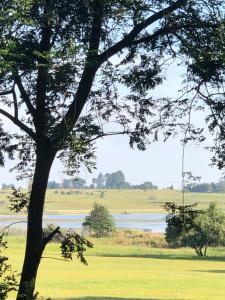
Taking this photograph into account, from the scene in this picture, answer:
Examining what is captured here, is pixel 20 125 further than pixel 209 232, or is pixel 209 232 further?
pixel 209 232

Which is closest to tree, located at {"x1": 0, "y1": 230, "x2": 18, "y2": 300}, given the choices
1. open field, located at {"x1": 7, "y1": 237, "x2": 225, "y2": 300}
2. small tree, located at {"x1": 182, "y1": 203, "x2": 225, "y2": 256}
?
open field, located at {"x1": 7, "y1": 237, "x2": 225, "y2": 300}

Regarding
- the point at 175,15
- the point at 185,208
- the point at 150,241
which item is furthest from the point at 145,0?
the point at 150,241

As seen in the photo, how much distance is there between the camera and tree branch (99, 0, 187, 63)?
7402 millimetres

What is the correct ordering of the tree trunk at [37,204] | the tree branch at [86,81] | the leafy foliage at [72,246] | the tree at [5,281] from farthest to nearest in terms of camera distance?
the leafy foliage at [72,246], the tree trunk at [37,204], the tree branch at [86,81], the tree at [5,281]

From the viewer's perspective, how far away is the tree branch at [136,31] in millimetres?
7402

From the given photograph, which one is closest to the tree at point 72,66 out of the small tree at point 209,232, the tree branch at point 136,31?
the tree branch at point 136,31

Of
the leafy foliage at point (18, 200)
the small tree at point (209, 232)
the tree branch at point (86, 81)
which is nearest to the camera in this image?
the tree branch at point (86, 81)

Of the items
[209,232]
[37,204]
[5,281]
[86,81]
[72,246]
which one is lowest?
[209,232]

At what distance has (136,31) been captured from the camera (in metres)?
7.74

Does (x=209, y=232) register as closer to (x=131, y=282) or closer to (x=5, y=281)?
(x=131, y=282)

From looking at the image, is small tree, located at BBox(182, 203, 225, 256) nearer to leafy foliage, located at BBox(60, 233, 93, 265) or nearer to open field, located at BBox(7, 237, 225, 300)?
open field, located at BBox(7, 237, 225, 300)

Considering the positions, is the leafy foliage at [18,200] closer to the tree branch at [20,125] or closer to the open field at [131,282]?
the tree branch at [20,125]

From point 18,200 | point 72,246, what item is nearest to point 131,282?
point 18,200

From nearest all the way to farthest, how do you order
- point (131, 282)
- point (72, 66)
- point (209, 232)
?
1. point (72, 66)
2. point (131, 282)
3. point (209, 232)
